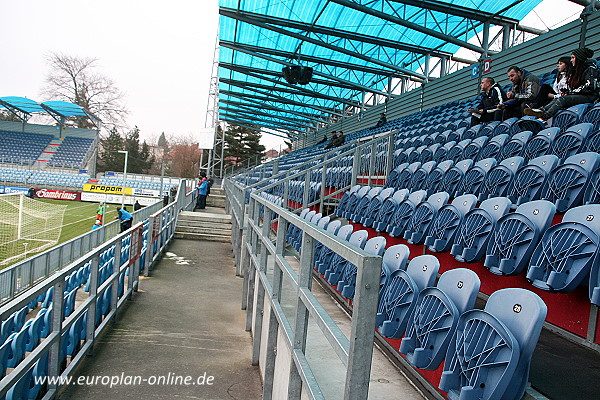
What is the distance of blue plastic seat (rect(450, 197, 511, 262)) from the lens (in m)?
3.66

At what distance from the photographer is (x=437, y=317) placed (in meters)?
2.30

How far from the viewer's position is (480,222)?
375 cm

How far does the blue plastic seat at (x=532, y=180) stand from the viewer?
4254mm

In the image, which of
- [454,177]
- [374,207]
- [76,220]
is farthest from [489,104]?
[76,220]

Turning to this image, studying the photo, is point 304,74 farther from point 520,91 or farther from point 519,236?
point 519,236

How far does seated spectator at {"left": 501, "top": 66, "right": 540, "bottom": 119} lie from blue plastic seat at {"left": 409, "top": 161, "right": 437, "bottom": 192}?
1667mm

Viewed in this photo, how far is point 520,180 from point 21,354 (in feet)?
15.4

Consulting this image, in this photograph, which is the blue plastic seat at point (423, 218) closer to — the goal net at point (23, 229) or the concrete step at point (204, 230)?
the concrete step at point (204, 230)

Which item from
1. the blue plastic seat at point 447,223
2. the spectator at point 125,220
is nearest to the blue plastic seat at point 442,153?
the blue plastic seat at point 447,223

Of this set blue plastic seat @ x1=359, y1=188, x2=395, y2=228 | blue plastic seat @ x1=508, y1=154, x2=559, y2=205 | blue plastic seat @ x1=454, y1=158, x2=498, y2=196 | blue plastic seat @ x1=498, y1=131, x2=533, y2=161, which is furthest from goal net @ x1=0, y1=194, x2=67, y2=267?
blue plastic seat @ x1=508, y1=154, x2=559, y2=205

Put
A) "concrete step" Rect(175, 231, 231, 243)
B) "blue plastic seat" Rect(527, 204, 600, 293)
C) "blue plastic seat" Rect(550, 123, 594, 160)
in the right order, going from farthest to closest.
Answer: "concrete step" Rect(175, 231, 231, 243)
"blue plastic seat" Rect(550, 123, 594, 160)
"blue plastic seat" Rect(527, 204, 600, 293)

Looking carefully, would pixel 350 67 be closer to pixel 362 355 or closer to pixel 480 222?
pixel 480 222

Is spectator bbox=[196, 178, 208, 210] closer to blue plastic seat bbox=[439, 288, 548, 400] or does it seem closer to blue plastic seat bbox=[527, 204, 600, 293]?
blue plastic seat bbox=[527, 204, 600, 293]

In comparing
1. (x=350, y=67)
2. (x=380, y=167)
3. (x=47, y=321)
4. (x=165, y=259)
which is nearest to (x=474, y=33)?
(x=350, y=67)
